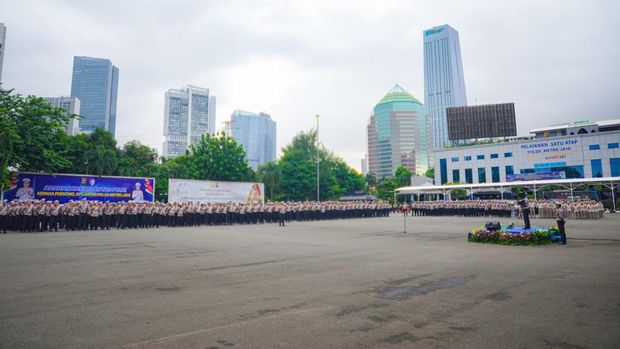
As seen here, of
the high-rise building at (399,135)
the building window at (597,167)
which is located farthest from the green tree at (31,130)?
the high-rise building at (399,135)

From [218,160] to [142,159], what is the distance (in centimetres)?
1012

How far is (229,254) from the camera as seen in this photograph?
9961 mm

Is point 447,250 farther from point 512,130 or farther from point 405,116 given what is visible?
point 405,116

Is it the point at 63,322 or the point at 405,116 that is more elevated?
the point at 405,116

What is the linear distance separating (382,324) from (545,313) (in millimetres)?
2181

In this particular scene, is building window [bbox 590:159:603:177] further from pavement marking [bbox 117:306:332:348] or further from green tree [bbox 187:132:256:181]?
pavement marking [bbox 117:306:332:348]

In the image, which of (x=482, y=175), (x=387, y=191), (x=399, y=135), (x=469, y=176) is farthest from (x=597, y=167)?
(x=399, y=135)

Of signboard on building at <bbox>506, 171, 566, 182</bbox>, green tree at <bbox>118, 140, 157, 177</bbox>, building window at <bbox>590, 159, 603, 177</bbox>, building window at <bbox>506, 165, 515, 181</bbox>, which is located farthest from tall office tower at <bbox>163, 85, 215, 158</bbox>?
building window at <bbox>590, 159, 603, 177</bbox>

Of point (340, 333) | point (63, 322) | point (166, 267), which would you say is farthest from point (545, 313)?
point (166, 267)

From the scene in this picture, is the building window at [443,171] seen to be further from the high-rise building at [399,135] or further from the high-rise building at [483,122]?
the high-rise building at [399,135]

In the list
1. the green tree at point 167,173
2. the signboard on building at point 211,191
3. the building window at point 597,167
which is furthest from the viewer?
the building window at point 597,167

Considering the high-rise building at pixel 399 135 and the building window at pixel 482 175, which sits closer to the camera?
the building window at pixel 482 175

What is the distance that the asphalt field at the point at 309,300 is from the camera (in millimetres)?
3740

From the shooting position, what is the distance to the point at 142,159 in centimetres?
4822
